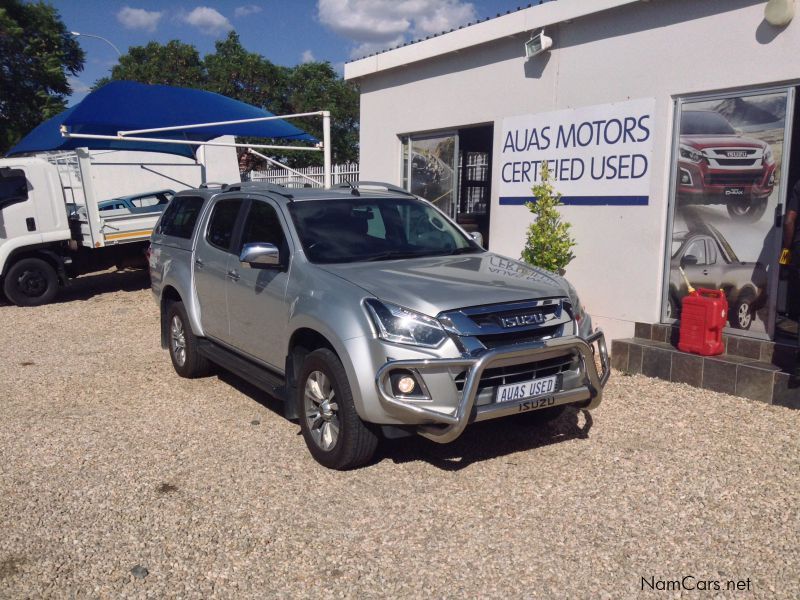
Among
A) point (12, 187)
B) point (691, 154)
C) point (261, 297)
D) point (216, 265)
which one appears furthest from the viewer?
point (12, 187)

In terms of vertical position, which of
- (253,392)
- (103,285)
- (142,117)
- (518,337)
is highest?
(142,117)

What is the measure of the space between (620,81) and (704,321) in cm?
279

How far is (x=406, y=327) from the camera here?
13.8 feet

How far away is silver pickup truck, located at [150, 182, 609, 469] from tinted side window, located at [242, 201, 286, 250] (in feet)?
0.05

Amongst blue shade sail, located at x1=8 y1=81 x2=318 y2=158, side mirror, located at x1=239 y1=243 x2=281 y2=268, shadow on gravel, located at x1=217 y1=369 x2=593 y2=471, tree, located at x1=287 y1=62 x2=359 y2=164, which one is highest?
tree, located at x1=287 y1=62 x2=359 y2=164

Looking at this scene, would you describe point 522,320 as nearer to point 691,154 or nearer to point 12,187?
point 691,154

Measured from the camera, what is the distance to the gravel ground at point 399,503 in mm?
3498

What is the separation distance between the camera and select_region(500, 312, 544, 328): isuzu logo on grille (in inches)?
171

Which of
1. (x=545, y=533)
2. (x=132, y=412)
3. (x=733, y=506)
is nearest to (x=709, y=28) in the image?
(x=733, y=506)

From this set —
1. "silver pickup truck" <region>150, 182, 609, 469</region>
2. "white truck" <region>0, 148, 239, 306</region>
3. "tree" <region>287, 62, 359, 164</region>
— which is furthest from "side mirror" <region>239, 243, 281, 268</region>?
"tree" <region>287, 62, 359, 164</region>

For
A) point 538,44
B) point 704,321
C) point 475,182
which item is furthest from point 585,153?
point 475,182

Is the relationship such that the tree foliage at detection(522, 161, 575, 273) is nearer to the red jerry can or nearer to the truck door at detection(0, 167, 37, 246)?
the red jerry can

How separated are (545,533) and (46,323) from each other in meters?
9.14

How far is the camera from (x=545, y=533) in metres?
3.90
